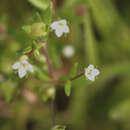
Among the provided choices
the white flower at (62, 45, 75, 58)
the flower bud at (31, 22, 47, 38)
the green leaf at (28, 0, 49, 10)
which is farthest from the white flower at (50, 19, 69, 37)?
the white flower at (62, 45, 75, 58)

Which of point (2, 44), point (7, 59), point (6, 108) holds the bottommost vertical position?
point (6, 108)

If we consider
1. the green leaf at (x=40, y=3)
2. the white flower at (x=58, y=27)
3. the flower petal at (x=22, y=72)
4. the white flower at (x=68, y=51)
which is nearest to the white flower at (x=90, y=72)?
the white flower at (x=58, y=27)

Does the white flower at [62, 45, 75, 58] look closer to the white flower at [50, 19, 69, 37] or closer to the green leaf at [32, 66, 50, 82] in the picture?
the green leaf at [32, 66, 50, 82]

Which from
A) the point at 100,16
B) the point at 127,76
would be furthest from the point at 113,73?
the point at 100,16

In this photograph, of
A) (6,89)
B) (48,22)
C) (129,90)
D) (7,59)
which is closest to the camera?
(48,22)

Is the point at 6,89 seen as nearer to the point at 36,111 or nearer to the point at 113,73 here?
the point at 36,111

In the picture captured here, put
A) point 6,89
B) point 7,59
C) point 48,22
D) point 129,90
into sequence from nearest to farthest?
1. point 48,22
2. point 6,89
3. point 7,59
4. point 129,90

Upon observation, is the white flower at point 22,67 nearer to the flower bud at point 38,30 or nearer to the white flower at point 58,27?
the flower bud at point 38,30
